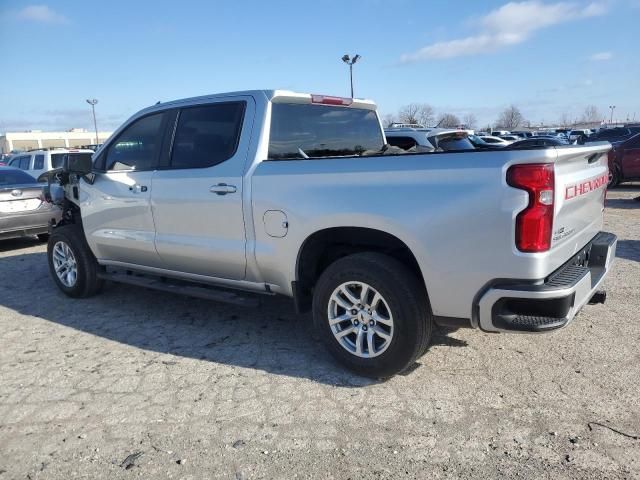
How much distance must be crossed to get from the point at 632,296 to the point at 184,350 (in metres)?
4.20

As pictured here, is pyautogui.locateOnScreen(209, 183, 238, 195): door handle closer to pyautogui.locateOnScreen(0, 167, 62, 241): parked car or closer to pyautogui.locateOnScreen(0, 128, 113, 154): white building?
pyautogui.locateOnScreen(0, 167, 62, 241): parked car

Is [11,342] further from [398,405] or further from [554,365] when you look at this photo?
[554,365]

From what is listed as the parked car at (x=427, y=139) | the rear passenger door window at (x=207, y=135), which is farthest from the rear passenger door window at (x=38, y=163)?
the rear passenger door window at (x=207, y=135)

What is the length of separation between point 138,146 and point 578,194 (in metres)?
3.75

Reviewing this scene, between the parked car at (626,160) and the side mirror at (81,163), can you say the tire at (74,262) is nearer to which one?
the side mirror at (81,163)

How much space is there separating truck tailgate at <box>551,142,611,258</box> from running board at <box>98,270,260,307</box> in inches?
88.8

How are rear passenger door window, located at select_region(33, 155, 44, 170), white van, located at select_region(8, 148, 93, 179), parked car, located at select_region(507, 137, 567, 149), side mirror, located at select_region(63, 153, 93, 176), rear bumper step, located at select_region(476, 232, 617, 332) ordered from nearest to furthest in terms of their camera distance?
1. rear bumper step, located at select_region(476, 232, 617, 332)
2. parked car, located at select_region(507, 137, 567, 149)
3. side mirror, located at select_region(63, 153, 93, 176)
4. white van, located at select_region(8, 148, 93, 179)
5. rear passenger door window, located at select_region(33, 155, 44, 170)

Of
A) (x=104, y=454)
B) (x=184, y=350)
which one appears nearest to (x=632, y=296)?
(x=184, y=350)

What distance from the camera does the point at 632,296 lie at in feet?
16.6

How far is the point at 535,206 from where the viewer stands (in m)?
2.82

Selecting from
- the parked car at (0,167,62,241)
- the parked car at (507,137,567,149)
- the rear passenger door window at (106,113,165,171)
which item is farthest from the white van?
the parked car at (507,137,567,149)

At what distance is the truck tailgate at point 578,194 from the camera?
2.98 metres

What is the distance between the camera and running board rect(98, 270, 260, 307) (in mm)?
4164

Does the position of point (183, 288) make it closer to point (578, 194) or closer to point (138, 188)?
point (138, 188)
